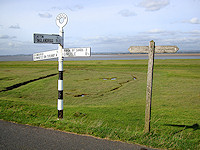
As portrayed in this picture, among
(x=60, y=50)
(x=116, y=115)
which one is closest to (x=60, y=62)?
(x=60, y=50)

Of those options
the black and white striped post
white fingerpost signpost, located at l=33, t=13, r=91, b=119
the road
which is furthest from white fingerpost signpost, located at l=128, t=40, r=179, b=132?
the black and white striped post

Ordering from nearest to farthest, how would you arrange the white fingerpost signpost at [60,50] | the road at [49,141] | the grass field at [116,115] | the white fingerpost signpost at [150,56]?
the road at [49,141] < the grass field at [116,115] < the white fingerpost signpost at [150,56] < the white fingerpost signpost at [60,50]

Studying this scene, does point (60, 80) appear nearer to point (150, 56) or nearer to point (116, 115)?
point (150, 56)

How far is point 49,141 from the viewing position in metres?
3.93

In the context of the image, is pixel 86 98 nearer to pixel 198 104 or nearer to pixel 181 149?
pixel 198 104

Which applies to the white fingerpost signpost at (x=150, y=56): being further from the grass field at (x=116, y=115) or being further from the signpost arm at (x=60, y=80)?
the signpost arm at (x=60, y=80)

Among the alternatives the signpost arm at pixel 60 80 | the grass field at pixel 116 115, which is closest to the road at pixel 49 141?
the grass field at pixel 116 115

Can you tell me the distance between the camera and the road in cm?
368

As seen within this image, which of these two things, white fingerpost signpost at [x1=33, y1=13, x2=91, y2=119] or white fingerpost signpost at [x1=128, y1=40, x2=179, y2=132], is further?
white fingerpost signpost at [x1=33, y1=13, x2=91, y2=119]

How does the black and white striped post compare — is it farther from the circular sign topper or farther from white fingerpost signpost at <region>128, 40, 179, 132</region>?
white fingerpost signpost at <region>128, 40, 179, 132</region>

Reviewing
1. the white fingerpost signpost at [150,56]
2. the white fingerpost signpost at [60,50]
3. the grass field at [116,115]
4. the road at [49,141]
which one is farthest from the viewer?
the white fingerpost signpost at [60,50]

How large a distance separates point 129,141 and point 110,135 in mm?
449

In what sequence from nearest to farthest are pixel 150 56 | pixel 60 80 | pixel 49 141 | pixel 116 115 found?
pixel 49 141, pixel 150 56, pixel 60 80, pixel 116 115

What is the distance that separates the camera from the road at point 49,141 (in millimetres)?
3678
